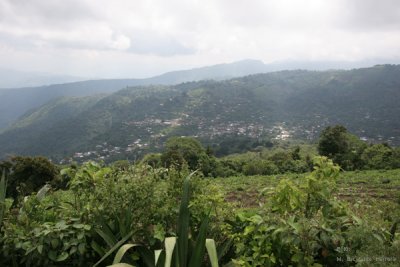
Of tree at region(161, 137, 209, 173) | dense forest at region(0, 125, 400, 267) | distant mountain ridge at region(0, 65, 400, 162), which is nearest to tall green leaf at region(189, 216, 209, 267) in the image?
dense forest at region(0, 125, 400, 267)

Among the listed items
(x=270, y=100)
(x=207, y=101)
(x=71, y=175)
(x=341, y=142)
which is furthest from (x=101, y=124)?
(x=71, y=175)

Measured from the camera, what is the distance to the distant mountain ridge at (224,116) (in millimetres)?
104188

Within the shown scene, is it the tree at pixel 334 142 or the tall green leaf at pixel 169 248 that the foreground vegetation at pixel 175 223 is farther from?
the tree at pixel 334 142

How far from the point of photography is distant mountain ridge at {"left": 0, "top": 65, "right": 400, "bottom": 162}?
4102 inches

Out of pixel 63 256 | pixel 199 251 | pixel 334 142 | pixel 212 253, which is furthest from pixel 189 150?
pixel 212 253

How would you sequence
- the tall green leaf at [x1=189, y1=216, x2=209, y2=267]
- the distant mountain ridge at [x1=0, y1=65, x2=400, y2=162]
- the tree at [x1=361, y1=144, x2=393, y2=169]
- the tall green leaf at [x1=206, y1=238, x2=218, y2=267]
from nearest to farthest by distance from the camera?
the tall green leaf at [x1=206, y1=238, x2=218, y2=267] → the tall green leaf at [x1=189, y1=216, x2=209, y2=267] → the tree at [x1=361, y1=144, x2=393, y2=169] → the distant mountain ridge at [x1=0, y1=65, x2=400, y2=162]

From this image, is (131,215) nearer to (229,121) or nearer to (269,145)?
(269,145)

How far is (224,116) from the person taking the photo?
13212 centimetres

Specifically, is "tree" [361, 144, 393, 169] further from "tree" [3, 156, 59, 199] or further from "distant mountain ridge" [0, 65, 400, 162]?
"distant mountain ridge" [0, 65, 400, 162]

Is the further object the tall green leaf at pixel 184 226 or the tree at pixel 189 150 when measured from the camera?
the tree at pixel 189 150

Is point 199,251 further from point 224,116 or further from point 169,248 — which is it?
point 224,116

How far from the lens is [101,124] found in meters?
133

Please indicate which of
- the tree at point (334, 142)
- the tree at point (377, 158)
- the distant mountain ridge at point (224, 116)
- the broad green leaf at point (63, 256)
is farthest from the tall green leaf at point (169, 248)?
the distant mountain ridge at point (224, 116)

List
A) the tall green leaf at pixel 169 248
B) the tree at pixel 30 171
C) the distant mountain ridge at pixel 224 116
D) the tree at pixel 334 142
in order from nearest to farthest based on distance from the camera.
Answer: the tall green leaf at pixel 169 248, the tree at pixel 30 171, the tree at pixel 334 142, the distant mountain ridge at pixel 224 116
